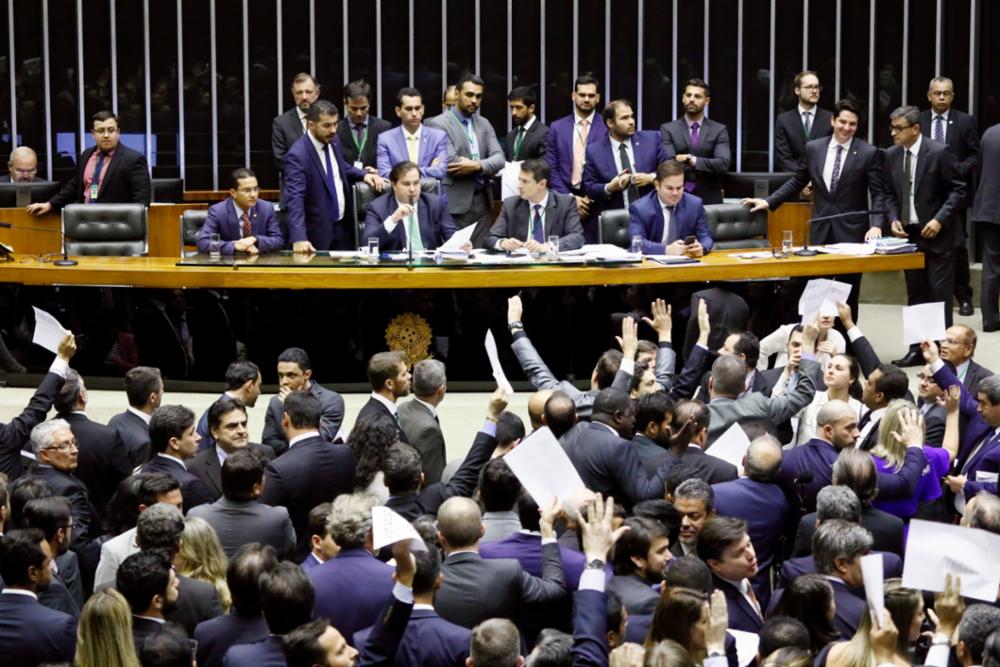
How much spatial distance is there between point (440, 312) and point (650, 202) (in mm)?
1513

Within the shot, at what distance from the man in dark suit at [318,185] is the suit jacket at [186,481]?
402 cm

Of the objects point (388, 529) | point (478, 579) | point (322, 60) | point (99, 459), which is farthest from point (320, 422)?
point (322, 60)

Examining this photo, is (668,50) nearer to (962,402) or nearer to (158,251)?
(158,251)

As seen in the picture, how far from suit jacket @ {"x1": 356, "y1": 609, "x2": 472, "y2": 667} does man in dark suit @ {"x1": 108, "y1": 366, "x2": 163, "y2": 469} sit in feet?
7.78

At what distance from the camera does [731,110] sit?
1348 cm

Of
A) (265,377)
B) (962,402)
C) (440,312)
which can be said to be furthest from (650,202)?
(962,402)

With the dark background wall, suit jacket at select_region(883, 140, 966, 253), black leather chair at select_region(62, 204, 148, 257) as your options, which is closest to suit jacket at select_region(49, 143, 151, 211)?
black leather chair at select_region(62, 204, 148, 257)

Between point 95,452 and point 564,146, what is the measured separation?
18.2 ft

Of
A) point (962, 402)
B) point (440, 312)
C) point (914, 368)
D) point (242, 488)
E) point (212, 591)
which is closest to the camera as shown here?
point (212, 591)

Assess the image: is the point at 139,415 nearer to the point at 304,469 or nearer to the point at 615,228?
the point at 304,469

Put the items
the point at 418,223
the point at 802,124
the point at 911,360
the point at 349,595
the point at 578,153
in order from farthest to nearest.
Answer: the point at 802,124, the point at 578,153, the point at 911,360, the point at 418,223, the point at 349,595

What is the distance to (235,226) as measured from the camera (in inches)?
378

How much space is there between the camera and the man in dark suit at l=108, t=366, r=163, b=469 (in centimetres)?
632

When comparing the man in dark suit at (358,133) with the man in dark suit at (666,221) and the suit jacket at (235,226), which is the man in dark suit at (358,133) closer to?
the suit jacket at (235,226)
